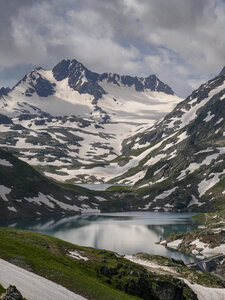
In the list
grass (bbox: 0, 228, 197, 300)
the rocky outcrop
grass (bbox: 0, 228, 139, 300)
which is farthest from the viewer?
the rocky outcrop

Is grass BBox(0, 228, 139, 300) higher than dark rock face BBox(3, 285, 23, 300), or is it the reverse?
grass BBox(0, 228, 139, 300)

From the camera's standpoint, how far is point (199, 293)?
3125 inches

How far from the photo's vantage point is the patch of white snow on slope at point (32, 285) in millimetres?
42594

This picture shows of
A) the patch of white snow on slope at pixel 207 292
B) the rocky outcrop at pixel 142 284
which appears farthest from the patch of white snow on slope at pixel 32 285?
the patch of white snow on slope at pixel 207 292

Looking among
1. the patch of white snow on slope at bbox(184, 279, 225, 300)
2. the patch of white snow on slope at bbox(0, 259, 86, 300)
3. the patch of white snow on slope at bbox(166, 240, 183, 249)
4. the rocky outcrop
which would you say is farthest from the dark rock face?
the patch of white snow on slope at bbox(166, 240, 183, 249)

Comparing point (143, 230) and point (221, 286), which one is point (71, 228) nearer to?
point (143, 230)

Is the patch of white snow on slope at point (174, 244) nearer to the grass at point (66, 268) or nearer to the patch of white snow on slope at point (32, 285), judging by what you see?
the grass at point (66, 268)

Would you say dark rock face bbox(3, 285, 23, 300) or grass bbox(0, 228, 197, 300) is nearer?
dark rock face bbox(3, 285, 23, 300)

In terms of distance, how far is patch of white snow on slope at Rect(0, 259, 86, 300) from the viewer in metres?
42.6

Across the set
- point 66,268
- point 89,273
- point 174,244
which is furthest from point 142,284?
point 174,244

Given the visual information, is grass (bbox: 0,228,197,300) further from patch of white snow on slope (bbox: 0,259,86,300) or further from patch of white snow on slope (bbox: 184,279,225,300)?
patch of white snow on slope (bbox: 184,279,225,300)

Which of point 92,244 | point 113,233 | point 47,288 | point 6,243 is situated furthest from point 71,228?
point 47,288

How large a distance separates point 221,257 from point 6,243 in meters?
75.4

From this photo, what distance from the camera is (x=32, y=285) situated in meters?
45.0
